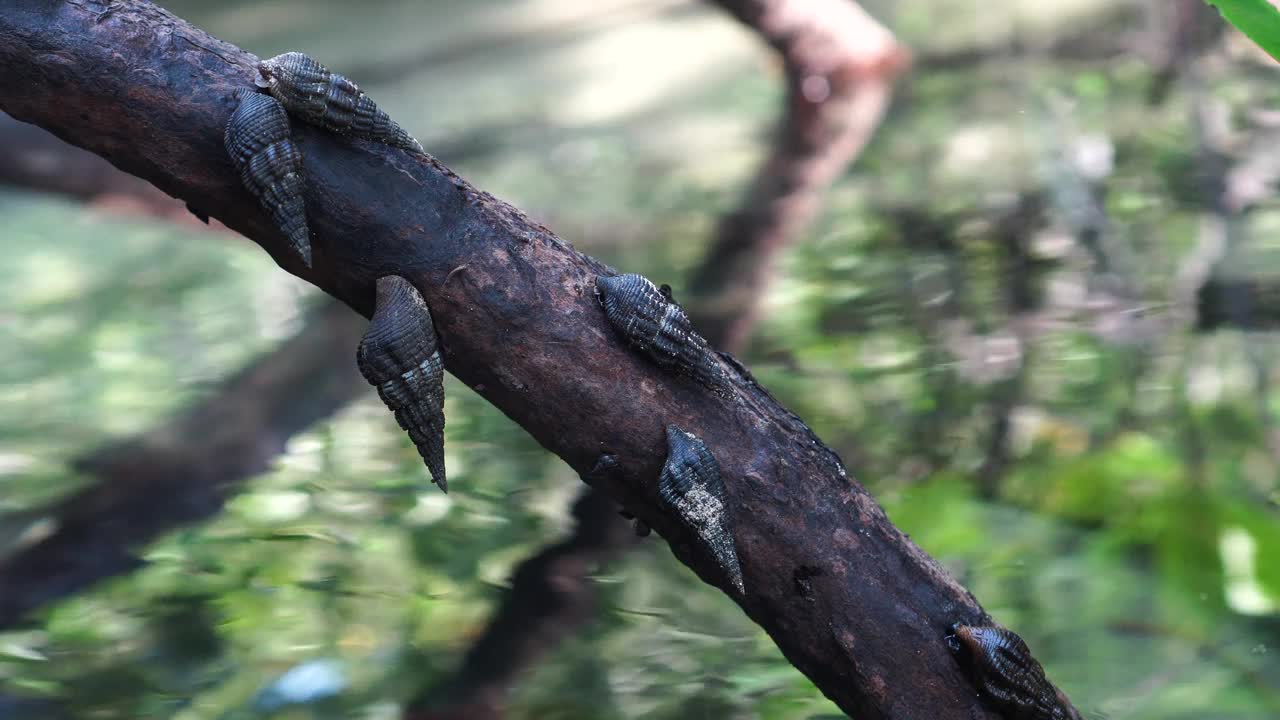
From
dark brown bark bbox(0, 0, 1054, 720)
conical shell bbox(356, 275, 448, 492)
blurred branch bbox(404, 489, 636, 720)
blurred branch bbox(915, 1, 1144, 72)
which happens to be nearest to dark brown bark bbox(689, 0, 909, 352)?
blurred branch bbox(915, 1, 1144, 72)

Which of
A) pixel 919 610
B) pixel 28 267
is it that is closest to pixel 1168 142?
pixel 919 610

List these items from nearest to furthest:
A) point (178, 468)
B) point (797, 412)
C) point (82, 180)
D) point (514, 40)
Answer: point (178, 468), point (797, 412), point (82, 180), point (514, 40)

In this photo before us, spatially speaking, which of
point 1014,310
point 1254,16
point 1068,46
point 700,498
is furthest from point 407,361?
point 1068,46

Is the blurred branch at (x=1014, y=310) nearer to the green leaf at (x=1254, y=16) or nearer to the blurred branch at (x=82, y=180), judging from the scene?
the green leaf at (x=1254, y=16)

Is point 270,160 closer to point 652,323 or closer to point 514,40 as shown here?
point 652,323

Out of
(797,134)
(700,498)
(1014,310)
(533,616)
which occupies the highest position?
(797,134)

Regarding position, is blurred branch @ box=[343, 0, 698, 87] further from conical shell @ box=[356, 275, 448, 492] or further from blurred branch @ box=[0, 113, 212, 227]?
conical shell @ box=[356, 275, 448, 492]
